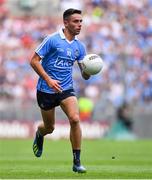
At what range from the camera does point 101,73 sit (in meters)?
26.5

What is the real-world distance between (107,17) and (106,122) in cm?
514

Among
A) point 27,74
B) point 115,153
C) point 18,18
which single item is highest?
point 18,18

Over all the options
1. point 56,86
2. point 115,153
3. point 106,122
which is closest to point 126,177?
point 56,86

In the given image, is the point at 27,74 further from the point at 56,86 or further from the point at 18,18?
the point at 56,86

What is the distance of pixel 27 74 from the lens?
26.3 metres

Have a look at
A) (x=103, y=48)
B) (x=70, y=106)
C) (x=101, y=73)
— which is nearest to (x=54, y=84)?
(x=70, y=106)

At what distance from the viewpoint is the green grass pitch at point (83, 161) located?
10.3 m

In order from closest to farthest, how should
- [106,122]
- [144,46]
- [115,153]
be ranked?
[115,153], [106,122], [144,46]

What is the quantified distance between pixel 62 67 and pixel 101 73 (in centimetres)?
1528

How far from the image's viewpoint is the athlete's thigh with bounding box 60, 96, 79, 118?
35.4 ft

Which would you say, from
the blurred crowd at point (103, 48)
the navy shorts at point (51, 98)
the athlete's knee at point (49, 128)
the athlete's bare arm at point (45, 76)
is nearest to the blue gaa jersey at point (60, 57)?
the navy shorts at point (51, 98)

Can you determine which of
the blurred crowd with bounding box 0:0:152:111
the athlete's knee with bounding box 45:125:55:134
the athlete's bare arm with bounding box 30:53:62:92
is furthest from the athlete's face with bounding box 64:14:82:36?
the blurred crowd with bounding box 0:0:152:111

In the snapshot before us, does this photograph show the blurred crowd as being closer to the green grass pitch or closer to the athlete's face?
the green grass pitch

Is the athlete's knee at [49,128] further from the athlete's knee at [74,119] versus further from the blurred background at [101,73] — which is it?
the blurred background at [101,73]
